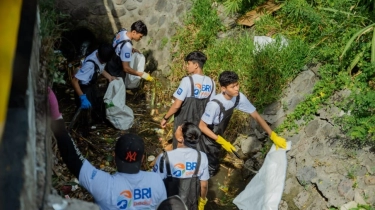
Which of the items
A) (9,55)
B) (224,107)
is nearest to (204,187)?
(224,107)

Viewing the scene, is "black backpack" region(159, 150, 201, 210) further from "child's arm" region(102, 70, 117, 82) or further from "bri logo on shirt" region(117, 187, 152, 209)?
"child's arm" region(102, 70, 117, 82)

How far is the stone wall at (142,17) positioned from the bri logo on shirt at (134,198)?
5951mm

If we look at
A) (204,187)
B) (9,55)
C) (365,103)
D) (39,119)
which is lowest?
(204,187)

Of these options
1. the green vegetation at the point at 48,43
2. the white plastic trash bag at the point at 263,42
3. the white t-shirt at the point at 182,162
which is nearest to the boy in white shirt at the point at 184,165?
the white t-shirt at the point at 182,162

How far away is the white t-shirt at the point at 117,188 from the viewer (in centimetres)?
398

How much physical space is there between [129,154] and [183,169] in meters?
1.48

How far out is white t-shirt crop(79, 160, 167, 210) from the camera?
3984 millimetres

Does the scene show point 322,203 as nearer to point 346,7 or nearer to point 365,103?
point 365,103

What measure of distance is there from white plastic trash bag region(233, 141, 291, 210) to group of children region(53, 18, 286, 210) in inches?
8.9

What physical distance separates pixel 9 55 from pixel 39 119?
46 centimetres

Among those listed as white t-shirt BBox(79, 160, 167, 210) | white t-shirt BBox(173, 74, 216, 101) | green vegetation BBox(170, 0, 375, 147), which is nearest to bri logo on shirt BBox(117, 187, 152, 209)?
white t-shirt BBox(79, 160, 167, 210)

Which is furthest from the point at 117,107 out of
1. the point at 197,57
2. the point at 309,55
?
the point at 309,55

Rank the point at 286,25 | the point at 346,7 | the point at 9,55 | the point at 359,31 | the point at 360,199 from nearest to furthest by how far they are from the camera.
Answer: the point at 9,55
the point at 360,199
the point at 359,31
the point at 346,7
the point at 286,25

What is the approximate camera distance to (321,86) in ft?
24.9
